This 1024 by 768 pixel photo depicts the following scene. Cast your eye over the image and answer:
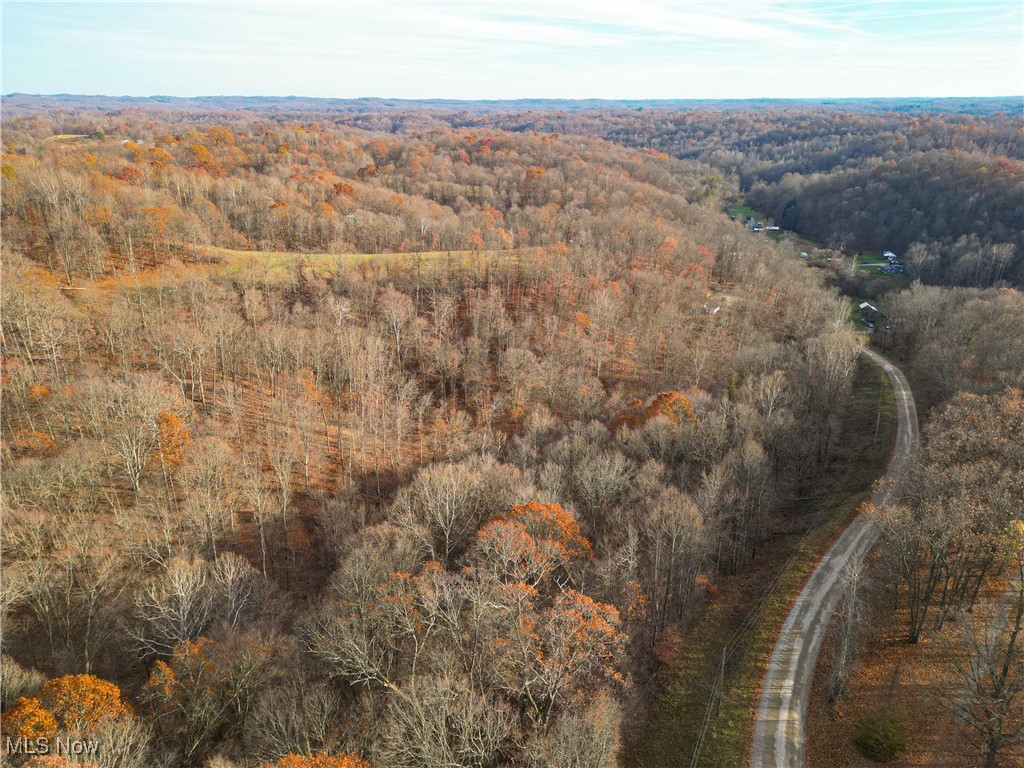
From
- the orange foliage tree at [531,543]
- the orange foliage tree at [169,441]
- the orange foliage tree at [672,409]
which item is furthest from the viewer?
the orange foliage tree at [672,409]

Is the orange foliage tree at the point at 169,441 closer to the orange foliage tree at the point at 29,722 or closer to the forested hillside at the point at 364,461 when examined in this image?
the forested hillside at the point at 364,461

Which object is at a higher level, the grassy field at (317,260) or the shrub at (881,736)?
the grassy field at (317,260)

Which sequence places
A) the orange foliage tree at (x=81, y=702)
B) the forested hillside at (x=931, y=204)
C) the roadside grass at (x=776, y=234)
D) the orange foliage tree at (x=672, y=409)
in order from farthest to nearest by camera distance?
the roadside grass at (x=776, y=234), the forested hillside at (x=931, y=204), the orange foliage tree at (x=672, y=409), the orange foliage tree at (x=81, y=702)

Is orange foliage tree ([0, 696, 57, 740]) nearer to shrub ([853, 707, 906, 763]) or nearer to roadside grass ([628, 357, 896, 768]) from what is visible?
roadside grass ([628, 357, 896, 768])

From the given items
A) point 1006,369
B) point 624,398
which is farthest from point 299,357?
point 1006,369

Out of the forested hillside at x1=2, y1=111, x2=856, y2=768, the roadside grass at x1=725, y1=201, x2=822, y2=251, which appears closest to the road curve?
the forested hillside at x1=2, y1=111, x2=856, y2=768

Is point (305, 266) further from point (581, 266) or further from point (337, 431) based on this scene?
point (581, 266)

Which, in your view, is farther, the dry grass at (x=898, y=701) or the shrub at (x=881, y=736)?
the shrub at (x=881, y=736)

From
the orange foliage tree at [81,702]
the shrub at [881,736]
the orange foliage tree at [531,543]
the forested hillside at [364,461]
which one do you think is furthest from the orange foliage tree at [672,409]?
the orange foliage tree at [81,702]
